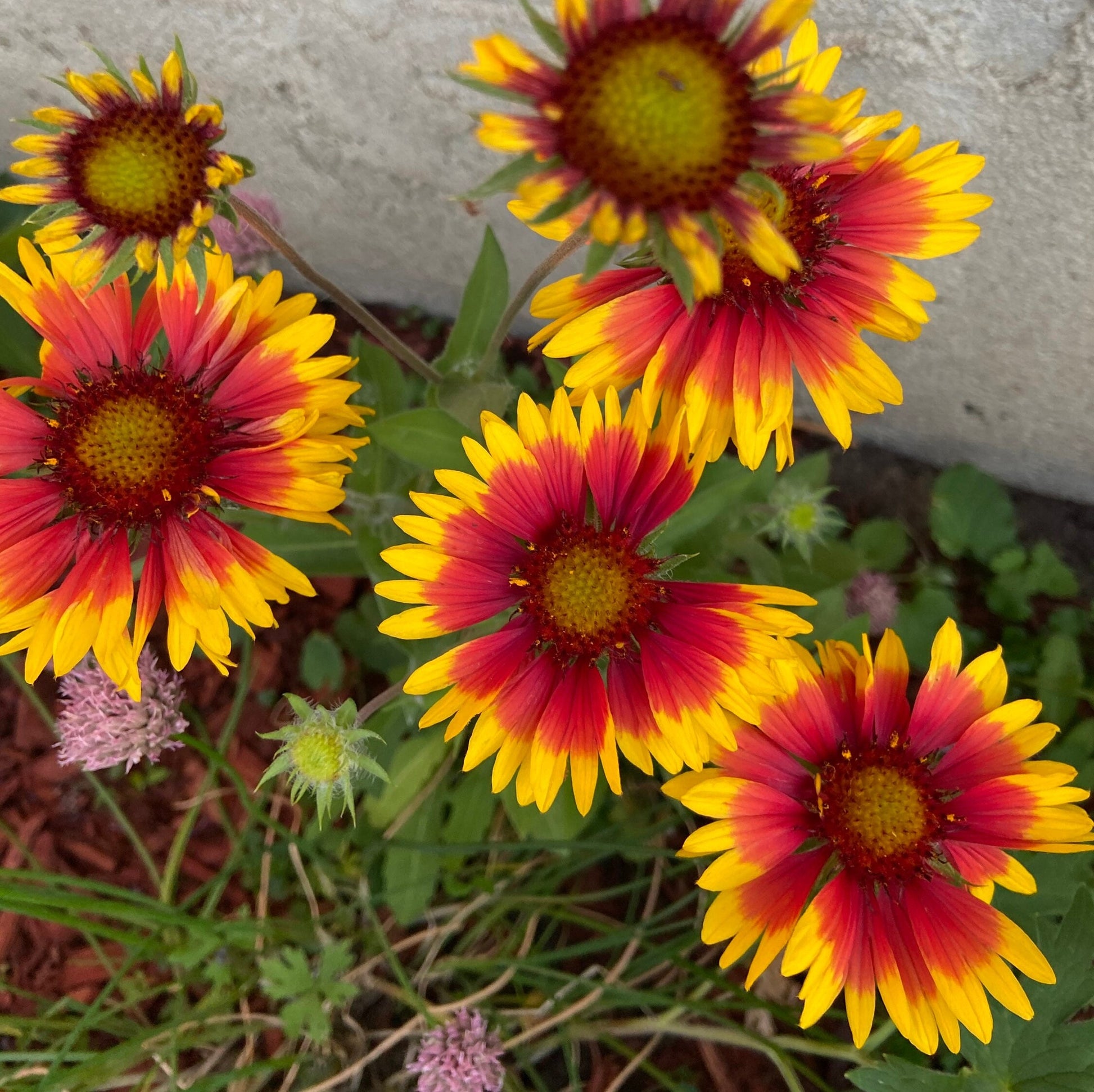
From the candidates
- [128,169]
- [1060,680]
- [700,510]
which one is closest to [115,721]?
[128,169]

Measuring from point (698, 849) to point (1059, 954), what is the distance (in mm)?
610

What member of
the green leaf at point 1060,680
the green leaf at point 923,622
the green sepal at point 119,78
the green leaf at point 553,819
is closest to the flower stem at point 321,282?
the green sepal at point 119,78

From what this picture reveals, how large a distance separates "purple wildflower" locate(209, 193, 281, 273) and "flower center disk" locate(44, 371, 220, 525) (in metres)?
0.41

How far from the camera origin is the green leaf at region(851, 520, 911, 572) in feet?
6.74

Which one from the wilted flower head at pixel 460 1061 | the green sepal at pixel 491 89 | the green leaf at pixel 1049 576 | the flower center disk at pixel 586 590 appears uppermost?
the green leaf at pixel 1049 576

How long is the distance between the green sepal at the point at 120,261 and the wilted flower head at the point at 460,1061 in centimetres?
140

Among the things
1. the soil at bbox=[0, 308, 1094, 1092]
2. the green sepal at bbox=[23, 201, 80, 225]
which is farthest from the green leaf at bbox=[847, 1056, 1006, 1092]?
the green sepal at bbox=[23, 201, 80, 225]

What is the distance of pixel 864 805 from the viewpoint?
1.21 metres

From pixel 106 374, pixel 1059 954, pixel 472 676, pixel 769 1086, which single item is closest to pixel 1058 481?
pixel 1059 954

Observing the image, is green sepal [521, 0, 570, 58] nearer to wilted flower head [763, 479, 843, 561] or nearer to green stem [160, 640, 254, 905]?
wilted flower head [763, 479, 843, 561]

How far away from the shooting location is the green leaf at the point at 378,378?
1646 millimetres

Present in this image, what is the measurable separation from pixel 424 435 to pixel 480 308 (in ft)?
1.24

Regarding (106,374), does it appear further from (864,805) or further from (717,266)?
(864,805)

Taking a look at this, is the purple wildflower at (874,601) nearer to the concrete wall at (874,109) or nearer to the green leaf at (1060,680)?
the green leaf at (1060,680)
